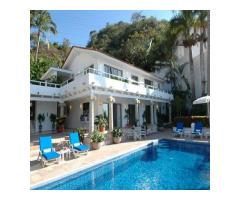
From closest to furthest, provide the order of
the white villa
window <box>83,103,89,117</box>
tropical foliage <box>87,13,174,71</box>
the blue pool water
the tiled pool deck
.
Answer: the blue pool water, the tiled pool deck, the white villa, window <box>83,103,89,117</box>, tropical foliage <box>87,13,174,71</box>

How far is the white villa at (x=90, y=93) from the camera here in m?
16.3

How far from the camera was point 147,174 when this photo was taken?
9.40 m

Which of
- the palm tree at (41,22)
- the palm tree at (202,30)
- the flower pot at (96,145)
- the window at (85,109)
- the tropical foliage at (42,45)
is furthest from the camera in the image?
the palm tree at (41,22)

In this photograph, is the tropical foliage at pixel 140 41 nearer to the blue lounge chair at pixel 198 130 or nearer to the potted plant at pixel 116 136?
the blue lounge chair at pixel 198 130

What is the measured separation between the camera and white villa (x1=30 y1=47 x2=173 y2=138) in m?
16.3

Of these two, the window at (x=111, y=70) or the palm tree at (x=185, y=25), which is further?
the palm tree at (x=185, y=25)

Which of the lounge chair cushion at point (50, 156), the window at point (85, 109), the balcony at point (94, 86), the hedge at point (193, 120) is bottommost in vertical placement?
the lounge chair cushion at point (50, 156)

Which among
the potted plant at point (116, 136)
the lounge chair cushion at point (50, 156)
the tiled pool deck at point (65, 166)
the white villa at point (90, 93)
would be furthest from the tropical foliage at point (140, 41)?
the lounge chair cushion at point (50, 156)

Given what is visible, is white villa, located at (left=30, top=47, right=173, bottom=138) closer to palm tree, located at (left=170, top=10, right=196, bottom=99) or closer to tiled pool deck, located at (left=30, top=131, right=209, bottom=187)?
tiled pool deck, located at (left=30, top=131, right=209, bottom=187)

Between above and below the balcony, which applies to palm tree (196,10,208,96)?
above

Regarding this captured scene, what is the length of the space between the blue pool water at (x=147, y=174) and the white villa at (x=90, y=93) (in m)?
4.58

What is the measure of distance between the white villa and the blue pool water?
4.58 meters

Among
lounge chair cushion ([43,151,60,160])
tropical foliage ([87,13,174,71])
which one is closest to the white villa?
lounge chair cushion ([43,151,60,160])

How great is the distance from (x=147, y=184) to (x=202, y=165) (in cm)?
434
